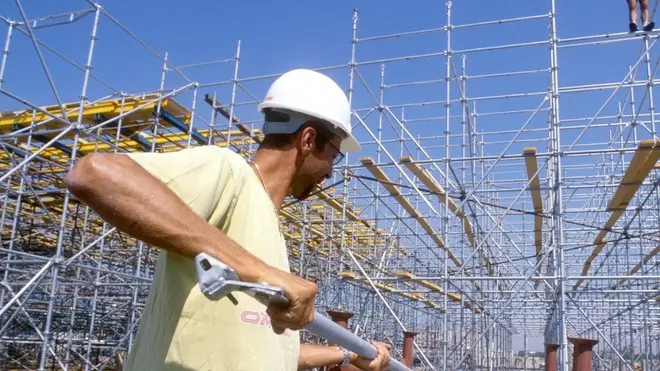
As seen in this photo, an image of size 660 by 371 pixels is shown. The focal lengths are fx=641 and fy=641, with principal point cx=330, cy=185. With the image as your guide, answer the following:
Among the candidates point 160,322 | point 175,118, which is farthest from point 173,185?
point 175,118

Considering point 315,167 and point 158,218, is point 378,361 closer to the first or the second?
point 315,167

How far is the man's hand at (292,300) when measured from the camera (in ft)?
2.81

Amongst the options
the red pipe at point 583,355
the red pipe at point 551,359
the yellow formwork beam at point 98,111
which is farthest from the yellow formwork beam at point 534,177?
the yellow formwork beam at point 98,111

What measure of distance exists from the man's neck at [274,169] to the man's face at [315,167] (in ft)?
0.10

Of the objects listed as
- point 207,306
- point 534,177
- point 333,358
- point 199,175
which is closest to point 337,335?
point 207,306

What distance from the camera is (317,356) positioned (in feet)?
5.32

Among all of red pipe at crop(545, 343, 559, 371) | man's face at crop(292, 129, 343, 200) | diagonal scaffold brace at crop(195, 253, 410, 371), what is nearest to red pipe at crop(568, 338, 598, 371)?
red pipe at crop(545, 343, 559, 371)

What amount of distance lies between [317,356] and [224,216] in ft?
2.24

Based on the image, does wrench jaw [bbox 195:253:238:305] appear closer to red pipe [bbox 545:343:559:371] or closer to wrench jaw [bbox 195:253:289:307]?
wrench jaw [bbox 195:253:289:307]

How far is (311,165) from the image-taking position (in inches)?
49.9

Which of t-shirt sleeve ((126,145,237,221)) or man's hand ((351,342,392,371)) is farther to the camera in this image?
man's hand ((351,342,392,371))

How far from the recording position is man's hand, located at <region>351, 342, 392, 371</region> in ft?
5.40

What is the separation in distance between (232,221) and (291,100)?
0.27m

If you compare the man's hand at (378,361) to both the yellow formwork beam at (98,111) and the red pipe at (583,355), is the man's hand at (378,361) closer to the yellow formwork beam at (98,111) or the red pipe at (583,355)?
the red pipe at (583,355)
